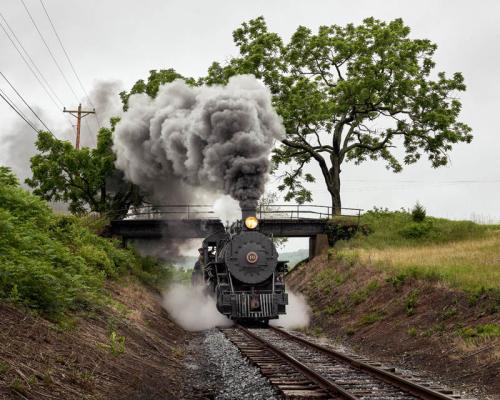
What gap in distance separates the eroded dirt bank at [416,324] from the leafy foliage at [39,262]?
698 cm

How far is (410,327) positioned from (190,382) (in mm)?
7596

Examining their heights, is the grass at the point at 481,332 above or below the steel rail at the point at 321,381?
above

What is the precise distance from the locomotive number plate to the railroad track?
16.4 ft

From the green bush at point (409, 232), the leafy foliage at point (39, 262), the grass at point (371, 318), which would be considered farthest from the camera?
the green bush at point (409, 232)

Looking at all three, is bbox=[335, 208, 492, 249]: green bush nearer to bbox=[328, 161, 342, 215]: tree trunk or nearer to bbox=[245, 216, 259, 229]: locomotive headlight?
bbox=[328, 161, 342, 215]: tree trunk

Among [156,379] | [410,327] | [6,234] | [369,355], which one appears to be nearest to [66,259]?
[6,234]

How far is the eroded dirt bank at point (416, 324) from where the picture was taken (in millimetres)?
12070

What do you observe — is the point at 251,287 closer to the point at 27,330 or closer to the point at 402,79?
the point at 27,330

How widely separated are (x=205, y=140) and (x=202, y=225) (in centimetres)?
1088

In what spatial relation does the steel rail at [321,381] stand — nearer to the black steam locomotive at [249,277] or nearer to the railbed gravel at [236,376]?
the railbed gravel at [236,376]

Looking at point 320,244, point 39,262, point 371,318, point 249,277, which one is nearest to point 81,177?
point 320,244

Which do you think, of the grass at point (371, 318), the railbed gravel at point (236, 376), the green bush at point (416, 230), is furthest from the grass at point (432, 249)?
the railbed gravel at point (236, 376)

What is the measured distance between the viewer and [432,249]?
29344 mm

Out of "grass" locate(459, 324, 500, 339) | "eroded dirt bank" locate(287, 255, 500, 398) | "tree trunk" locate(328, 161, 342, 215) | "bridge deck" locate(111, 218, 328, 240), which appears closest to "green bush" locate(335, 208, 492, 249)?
"bridge deck" locate(111, 218, 328, 240)
